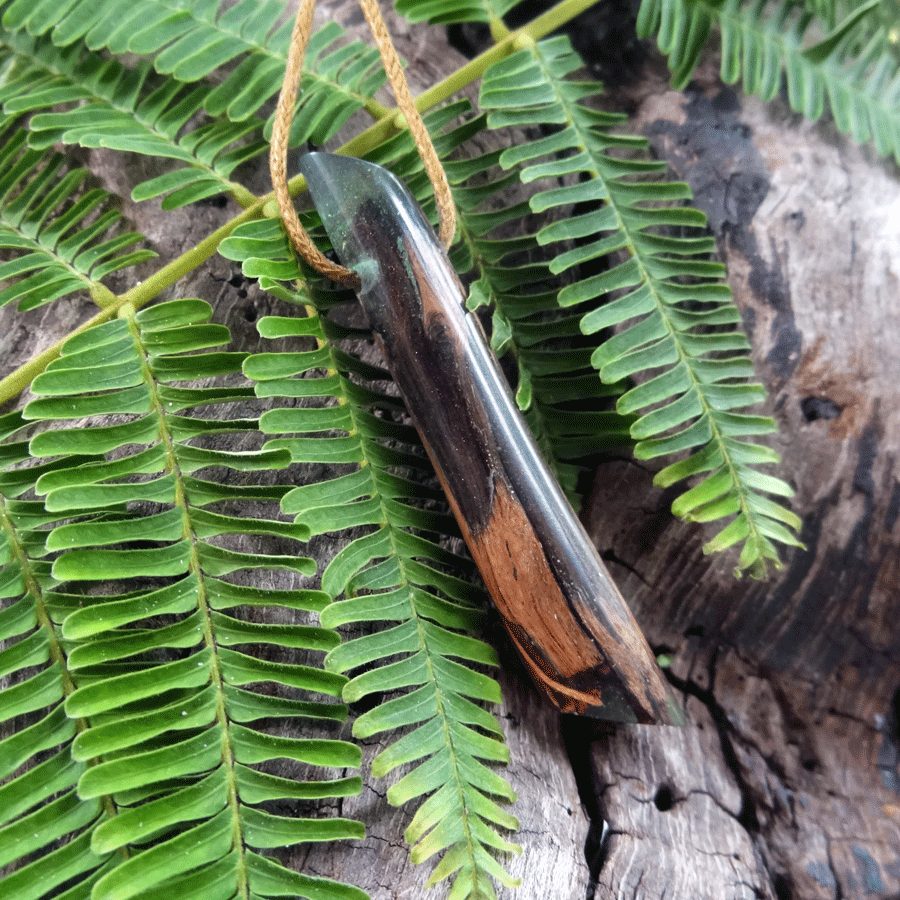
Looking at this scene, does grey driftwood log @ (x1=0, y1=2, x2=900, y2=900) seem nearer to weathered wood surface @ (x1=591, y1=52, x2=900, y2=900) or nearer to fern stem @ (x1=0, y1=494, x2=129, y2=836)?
weathered wood surface @ (x1=591, y1=52, x2=900, y2=900)

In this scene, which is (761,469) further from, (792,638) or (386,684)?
(386,684)

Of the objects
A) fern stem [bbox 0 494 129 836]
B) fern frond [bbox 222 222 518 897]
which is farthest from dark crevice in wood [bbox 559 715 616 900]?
fern stem [bbox 0 494 129 836]

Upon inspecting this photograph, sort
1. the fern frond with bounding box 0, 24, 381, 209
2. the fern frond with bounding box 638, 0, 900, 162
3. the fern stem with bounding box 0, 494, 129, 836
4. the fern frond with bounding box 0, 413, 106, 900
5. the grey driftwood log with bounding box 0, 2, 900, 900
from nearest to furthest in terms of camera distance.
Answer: the fern frond with bounding box 0, 413, 106, 900
the fern stem with bounding box 0, 494, 129, 836
the fern frond with bounding box 0, 24, 381, 209
the grey driftwood log with bounding box 0, 2, 900, 900
the fern frond with bounding box 638, 0, 900, 162

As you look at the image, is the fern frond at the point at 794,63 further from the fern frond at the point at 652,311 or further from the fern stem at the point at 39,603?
the fern stem at the point at 39,603

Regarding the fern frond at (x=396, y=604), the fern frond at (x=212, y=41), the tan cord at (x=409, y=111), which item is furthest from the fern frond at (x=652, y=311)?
the fern frond at (x=396, y=604)

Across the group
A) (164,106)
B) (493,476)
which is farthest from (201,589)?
(164,106)

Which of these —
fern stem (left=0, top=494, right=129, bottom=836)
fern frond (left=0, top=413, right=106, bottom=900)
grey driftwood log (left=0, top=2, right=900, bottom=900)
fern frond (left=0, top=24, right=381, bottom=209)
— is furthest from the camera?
grey driftwood log (left=0, top=2, right=900, bottom=900)
